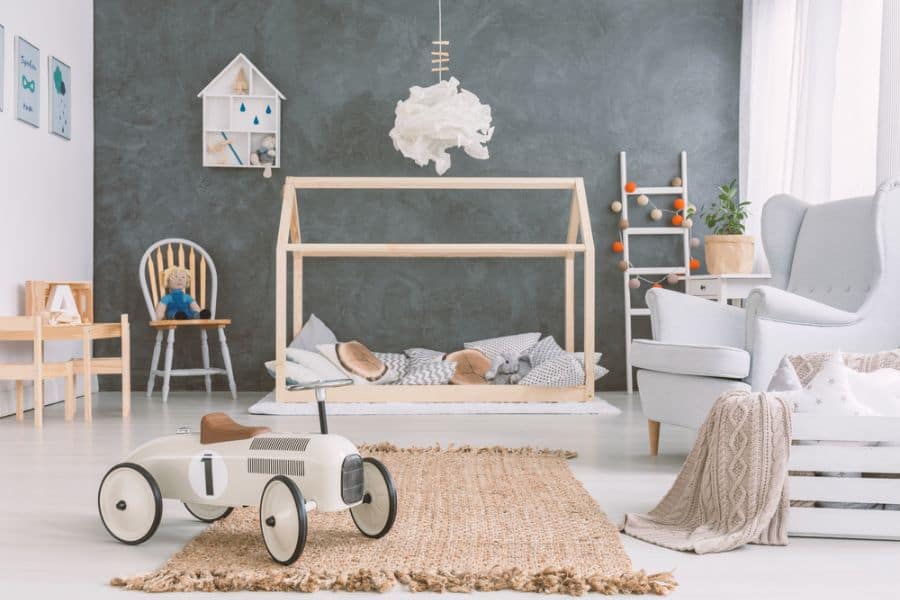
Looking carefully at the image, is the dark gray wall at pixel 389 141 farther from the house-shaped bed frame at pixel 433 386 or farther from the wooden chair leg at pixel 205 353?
the house-shaped bed frame at pixel 433 386

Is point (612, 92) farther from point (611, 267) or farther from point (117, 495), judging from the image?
point (117, 495)

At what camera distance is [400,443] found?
359cm

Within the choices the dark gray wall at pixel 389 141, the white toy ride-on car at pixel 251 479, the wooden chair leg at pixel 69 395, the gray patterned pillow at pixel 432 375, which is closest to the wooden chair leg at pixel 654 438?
the white toy ride-on car at pixel 251 479

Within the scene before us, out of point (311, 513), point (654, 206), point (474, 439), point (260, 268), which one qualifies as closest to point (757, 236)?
point (654, 206)

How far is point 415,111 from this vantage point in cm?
462

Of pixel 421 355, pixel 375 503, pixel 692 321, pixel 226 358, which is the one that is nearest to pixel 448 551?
pixel 375 503

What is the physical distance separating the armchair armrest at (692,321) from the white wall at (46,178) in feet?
10.4

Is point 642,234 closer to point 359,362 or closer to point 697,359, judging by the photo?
point 359,362

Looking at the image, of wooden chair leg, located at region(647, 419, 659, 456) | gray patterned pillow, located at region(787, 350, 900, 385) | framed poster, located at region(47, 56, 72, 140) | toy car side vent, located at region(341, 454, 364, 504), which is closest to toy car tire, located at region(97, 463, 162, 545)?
toy car side vent, located at region(341, 454, 364, 504)

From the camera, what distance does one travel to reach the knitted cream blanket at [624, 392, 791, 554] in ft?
6.86

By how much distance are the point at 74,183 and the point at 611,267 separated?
10.9 ft

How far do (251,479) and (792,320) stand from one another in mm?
1970

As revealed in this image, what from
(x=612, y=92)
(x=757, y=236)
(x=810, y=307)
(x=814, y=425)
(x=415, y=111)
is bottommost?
(x=814, y=425)

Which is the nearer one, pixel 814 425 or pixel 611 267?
pixel 814 425
